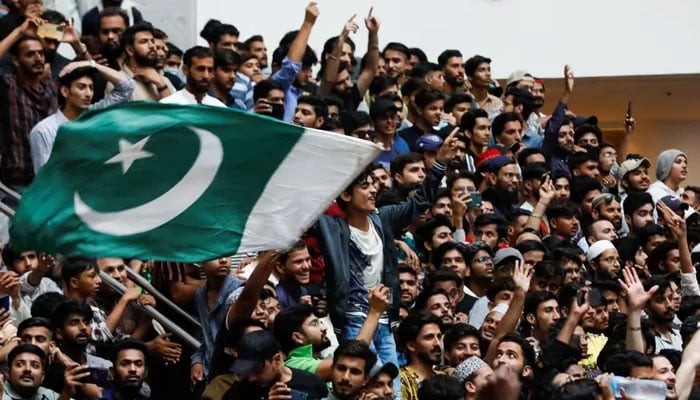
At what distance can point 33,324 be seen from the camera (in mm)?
10023

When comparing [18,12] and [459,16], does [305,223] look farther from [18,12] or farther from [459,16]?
[459,16]

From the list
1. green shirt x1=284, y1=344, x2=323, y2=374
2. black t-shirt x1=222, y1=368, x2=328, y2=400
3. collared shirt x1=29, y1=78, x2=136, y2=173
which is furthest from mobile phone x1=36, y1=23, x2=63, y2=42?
black t-shirt x1=222, y1=368, x2=328, y2=400

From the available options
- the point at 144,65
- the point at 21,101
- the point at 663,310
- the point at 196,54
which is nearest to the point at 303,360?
the point at 21,101

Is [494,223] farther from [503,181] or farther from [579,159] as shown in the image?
[579,159]

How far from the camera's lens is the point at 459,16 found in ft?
70.7

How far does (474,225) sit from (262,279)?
5002 millimetres

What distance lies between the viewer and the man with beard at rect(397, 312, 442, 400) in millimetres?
11250

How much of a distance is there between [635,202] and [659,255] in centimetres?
140

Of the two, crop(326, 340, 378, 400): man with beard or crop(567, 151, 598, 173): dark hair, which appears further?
crop(567, 151, 598, 173): dark hair

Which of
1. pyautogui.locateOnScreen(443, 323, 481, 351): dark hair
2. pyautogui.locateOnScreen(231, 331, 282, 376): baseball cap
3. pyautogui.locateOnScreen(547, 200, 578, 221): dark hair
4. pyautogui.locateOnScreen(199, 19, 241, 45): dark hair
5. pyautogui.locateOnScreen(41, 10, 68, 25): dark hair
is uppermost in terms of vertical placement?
pyautogui.locateOnScreen(41, 10, 68, 25): dark hair

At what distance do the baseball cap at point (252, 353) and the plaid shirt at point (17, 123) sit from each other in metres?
3.69

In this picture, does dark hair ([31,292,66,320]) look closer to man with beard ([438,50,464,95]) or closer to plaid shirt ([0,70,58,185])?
plaid shirt ([0,70,58,185])

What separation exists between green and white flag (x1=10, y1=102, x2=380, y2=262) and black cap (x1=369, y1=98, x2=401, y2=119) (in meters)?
6.19

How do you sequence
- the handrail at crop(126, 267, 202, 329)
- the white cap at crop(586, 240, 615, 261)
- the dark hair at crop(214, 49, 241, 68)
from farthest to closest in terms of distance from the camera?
the white cap at crop(586, 240, 615, 261)
the dark hair at crop(214, 49, 241, 68)
the handrail at crop(126, 267, 202, 329)
